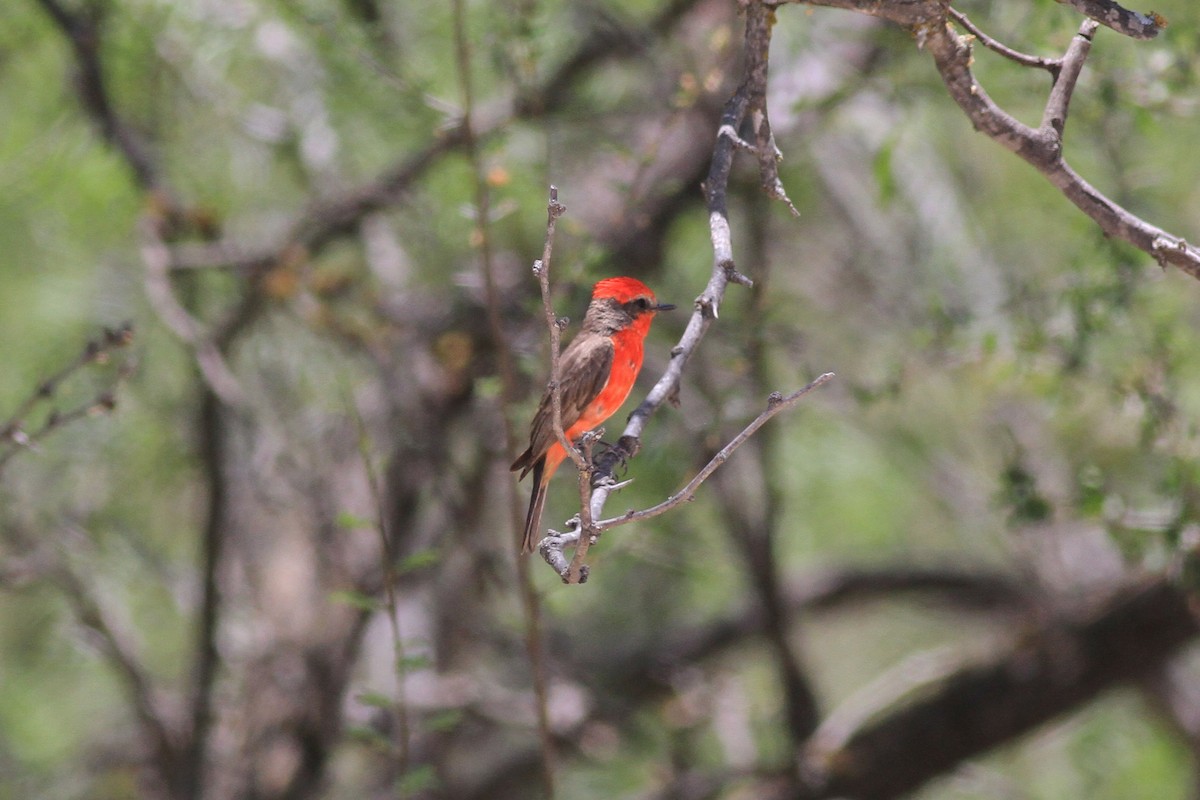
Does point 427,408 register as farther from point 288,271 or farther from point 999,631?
point 999,631

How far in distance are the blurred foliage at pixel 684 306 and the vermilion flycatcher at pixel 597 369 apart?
0.19 m

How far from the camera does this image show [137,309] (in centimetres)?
633

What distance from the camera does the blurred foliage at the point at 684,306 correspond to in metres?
4.68

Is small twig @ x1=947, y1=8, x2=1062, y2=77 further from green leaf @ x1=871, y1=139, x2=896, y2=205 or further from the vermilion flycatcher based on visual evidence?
green leaf @ x1=871, y1=139, x2=896, y2=205

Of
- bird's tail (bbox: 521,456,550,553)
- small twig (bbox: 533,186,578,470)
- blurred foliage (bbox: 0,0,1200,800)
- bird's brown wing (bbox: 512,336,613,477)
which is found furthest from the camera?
blurred foliage (bbox: 0,0,1200,800)

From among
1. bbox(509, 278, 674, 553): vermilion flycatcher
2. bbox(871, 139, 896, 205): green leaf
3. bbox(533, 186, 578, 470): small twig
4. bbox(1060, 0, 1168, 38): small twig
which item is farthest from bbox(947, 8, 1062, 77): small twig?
bbox(871, 139, 896, 205): green leaf

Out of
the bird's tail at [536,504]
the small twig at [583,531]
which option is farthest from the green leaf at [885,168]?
the small twig at [583,531]

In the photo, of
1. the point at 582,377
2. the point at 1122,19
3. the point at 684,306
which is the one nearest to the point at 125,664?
the point at 582,377

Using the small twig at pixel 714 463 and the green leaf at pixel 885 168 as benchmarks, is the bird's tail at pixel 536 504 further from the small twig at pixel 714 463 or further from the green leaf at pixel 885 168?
the green leaf at pixel 885 168

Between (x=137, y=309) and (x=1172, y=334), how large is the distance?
15.2 feet

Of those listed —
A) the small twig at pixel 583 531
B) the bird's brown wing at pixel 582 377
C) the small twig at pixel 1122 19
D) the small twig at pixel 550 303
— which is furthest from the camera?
the bird's brown wing at pixel 582 377

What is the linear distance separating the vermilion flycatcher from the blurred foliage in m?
0.19

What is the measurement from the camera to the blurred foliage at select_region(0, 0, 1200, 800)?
4.68 metres

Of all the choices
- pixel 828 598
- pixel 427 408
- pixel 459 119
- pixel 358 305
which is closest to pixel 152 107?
pixel 358 305
